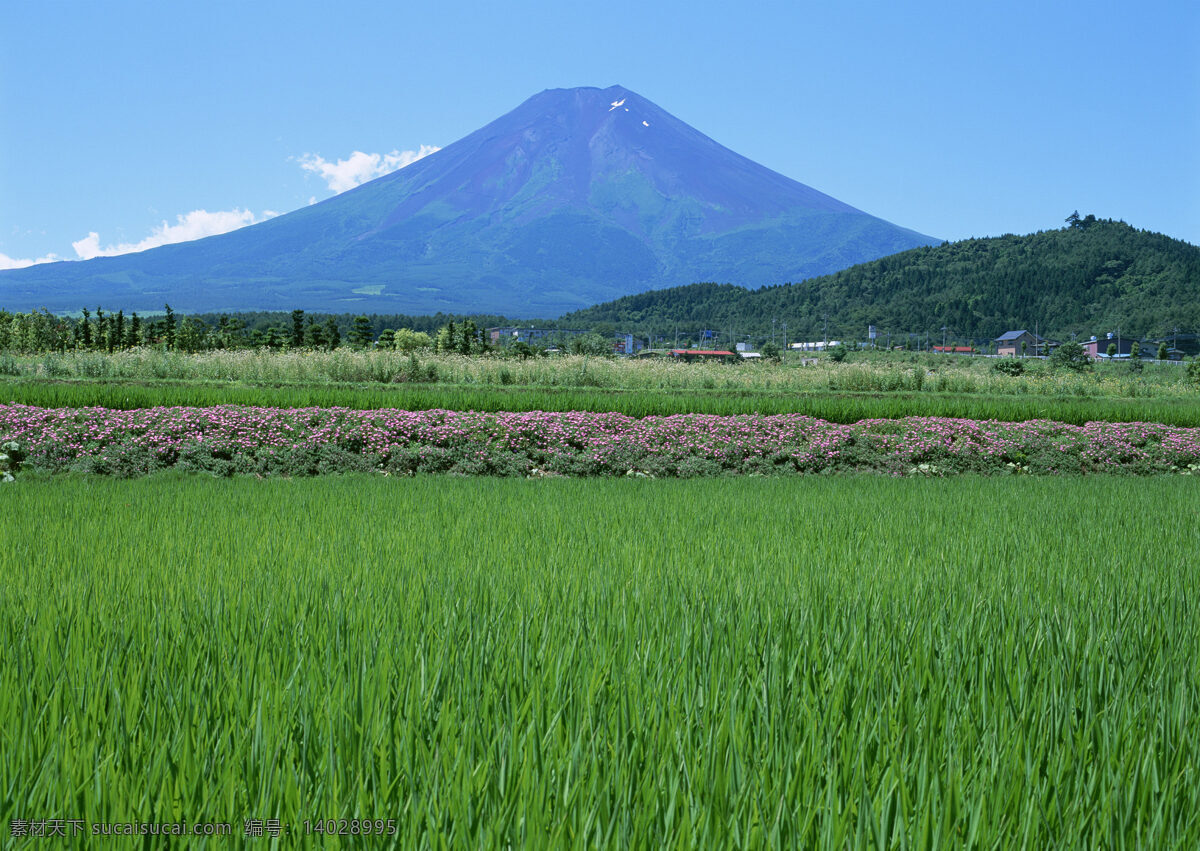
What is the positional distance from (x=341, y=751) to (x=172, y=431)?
10.1 metres

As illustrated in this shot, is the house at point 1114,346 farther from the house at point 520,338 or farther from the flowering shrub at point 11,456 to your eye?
the flowering shrub at point 11,456

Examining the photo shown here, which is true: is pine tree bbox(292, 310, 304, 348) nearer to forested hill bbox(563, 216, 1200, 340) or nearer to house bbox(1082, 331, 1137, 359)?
forested hill bbox(563, 216, 1200, 340)

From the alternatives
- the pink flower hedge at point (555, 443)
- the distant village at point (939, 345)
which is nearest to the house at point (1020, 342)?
the distant village at point (939, 345)

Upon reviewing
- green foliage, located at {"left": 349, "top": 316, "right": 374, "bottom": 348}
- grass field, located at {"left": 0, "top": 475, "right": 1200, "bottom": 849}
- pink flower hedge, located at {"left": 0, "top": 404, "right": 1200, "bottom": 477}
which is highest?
green foliage, located at {"left": 349, "top": 316, "right": 374, "bottom": 348}

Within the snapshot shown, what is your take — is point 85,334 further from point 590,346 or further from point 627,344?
point 627,344

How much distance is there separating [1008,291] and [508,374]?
80.0 m

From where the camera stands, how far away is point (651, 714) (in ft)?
6.02

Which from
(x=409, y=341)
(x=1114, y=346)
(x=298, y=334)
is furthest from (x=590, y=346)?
(x=1114, y=346)

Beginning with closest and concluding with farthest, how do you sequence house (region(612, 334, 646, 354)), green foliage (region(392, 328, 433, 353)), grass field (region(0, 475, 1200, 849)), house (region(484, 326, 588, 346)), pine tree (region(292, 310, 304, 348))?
grass field (region(0, 475, 1200, 849))
pine tree (region(292, 310, 304, 348))
green foliage (region(392, 328, 433, 353))
house (region(484, 326, 588, 346))
house (region(612, 334, 646, 354))

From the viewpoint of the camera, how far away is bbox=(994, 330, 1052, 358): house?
70.0 meters

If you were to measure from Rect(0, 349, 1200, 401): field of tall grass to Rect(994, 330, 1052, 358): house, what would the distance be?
162 feet

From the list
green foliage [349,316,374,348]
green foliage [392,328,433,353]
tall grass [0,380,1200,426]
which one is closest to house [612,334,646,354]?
green foliage [392,328,433,353]

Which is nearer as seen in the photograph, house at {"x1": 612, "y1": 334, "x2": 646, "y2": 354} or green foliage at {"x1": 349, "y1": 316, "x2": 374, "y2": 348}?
green foliage at {"x1": 349, "y1": 316, "x2": 374, "y2": 348}

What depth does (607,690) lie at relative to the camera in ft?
6.98
